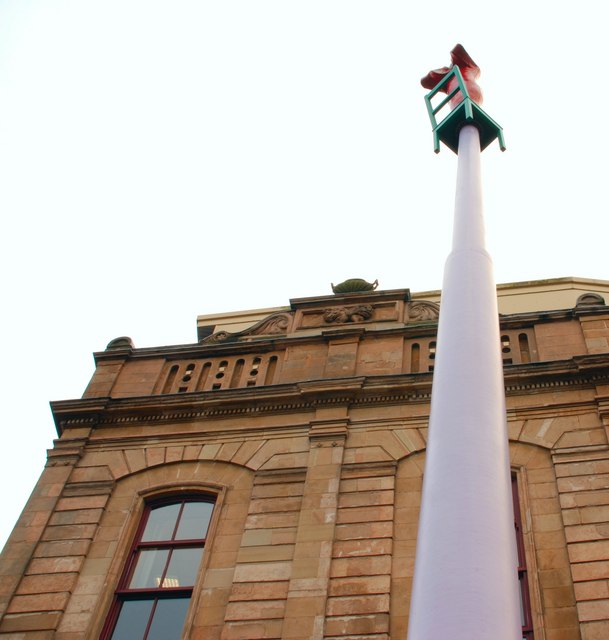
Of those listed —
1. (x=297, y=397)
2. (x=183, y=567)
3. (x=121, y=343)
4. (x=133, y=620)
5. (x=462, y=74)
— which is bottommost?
(x=133, y=620)

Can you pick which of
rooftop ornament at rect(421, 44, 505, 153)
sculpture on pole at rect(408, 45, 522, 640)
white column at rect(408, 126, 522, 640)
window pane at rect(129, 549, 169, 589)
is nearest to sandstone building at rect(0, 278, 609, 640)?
window pane at rect(129, 549, 169, 589)

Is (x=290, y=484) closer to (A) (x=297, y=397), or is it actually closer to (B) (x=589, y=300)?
(A) (x=297, y=397)

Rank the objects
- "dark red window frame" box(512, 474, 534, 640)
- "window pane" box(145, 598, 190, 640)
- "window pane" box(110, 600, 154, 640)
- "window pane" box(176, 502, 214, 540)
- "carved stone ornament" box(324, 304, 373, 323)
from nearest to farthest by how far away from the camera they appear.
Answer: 1. "dark red window frame" box(512, 474, 534, 640)
2. "window pane" box(145, 598, 190, 640)
3. "window pane" box(110, 600, 154, 640)
4. "window pane" box(176, 502, 214, 540)
5. "carved stone ornament" box(324, 304, 373, 323)

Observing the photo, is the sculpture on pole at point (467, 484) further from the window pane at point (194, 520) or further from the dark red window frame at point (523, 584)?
the window pane at point (194, 520)

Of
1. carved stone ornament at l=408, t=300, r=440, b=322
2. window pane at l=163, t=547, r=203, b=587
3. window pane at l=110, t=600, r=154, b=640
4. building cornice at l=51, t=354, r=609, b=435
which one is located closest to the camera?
window pane at l=110, t=600, r=154, b=640

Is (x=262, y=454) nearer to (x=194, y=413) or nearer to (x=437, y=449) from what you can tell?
(x=194, y=413)

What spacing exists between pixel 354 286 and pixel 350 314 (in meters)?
1.70

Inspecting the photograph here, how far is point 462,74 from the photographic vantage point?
1551cm

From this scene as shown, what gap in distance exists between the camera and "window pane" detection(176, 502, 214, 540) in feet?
48.7

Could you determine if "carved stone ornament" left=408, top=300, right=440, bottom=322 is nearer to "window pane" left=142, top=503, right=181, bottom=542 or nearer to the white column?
"window pane" left=142, top=503, right=181, bottom=542

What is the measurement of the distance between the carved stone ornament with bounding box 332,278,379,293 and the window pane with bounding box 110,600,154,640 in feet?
28.9

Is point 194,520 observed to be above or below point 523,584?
above

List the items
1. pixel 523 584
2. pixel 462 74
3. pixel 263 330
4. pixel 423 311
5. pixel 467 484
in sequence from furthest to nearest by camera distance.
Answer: pixel 263 330 → pixel 423 311 → pixel 462 74 → pixel 523 584 → pixel 467 484

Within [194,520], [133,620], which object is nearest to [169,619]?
[133,620]
